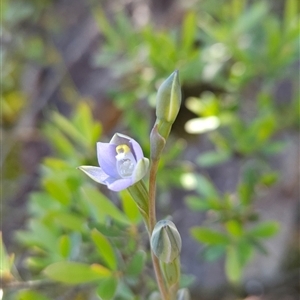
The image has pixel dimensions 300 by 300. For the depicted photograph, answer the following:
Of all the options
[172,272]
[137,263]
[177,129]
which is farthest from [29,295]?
[177,129]

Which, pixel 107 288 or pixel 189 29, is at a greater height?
pixel 189 29

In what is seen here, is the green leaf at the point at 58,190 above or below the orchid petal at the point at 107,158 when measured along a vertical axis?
below

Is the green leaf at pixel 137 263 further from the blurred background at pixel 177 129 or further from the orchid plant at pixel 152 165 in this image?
the orchid plant at pixel 152 165

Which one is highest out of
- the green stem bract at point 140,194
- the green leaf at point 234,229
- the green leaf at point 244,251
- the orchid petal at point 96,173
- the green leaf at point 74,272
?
the orchid petal at point 96,173

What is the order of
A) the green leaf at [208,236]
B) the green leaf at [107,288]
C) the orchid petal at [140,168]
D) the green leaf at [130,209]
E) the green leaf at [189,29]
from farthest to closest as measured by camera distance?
1. the green leaf at [189,29]
2. the green leaf at [208,236]
3. the green leaf at [130,209]
4. the green leaf at [107,288]
5. the orchid petal at [140,168]

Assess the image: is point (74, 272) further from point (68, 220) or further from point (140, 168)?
point (140, 168)

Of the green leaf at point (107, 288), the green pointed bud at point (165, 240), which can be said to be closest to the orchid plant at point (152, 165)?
the green pointed bud at point (165, 240)
